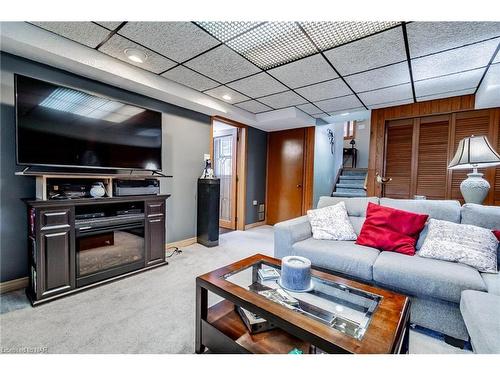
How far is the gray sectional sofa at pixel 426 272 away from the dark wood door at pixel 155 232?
1.38 meters

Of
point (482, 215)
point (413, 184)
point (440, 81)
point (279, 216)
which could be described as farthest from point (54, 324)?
point (413, 184)

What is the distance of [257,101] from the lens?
3.50 metres

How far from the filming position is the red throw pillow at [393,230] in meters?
1.95

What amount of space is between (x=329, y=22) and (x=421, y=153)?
3.00m

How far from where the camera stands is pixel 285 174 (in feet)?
16.2

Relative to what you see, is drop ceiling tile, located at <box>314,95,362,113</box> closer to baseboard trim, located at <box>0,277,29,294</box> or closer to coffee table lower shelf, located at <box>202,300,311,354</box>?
coffee table lower shelf, located at <box>202,300,311,354</box>

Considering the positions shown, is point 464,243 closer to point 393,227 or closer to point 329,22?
point 393,227

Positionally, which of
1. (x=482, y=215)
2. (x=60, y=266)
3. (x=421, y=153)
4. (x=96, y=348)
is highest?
(x=421, y=153)

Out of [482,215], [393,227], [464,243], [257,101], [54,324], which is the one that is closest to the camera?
[54,324]

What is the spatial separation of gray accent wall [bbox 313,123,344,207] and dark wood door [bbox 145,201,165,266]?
10.0 ft

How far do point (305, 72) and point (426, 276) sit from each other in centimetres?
226

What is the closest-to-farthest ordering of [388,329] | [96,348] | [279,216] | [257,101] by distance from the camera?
[388,329]
[96,348]
[257,101]
[279,216]

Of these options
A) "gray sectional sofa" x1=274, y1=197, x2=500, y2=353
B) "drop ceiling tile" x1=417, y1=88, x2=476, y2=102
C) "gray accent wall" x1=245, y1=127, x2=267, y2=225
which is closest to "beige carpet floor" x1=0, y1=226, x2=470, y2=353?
"gray sectional sofa" x1=274, y1=197, x2=500, y2=353

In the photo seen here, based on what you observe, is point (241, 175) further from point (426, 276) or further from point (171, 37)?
point (426, 276)
